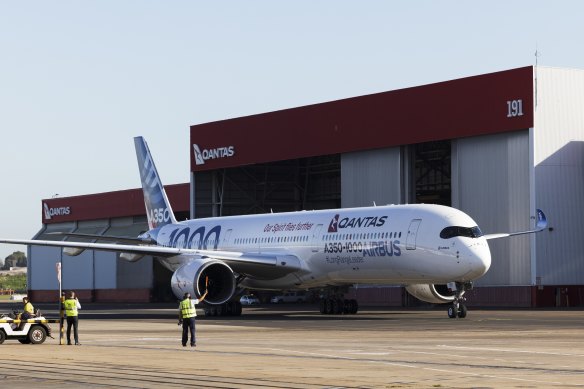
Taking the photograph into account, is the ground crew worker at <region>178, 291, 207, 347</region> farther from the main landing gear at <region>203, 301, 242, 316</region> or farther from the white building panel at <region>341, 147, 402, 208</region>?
the white building panel at <region>341, 147, 402, 208</region>

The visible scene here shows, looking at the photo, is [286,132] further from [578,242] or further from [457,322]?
[457,322]

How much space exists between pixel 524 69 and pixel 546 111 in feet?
→ 8.04

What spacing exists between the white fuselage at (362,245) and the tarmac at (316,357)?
3.04 meters

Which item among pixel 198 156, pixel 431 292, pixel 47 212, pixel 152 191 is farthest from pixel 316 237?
pixel 47 212

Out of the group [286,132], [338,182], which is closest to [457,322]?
[286,132]

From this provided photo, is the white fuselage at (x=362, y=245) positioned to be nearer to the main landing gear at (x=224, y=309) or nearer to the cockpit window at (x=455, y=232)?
the cockpit window at (x=455, y=232)

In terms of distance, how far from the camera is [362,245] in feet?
157

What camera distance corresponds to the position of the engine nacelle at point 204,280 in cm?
5025

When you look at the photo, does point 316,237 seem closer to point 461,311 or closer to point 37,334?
point 461,311

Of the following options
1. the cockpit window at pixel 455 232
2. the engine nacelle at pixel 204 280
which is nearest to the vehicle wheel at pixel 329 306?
the engine nacelle at pixel 204 280

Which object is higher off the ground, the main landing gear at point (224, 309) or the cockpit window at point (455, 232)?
the cockpit window at point (455, 232)

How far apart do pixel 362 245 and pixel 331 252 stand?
7.90 feet

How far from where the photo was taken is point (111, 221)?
102m

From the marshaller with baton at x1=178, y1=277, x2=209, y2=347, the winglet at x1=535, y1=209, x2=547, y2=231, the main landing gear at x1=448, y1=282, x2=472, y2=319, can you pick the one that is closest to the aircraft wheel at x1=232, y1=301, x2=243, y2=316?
the main landing gear at x1=448, y1=282, x2=472, y2=319
